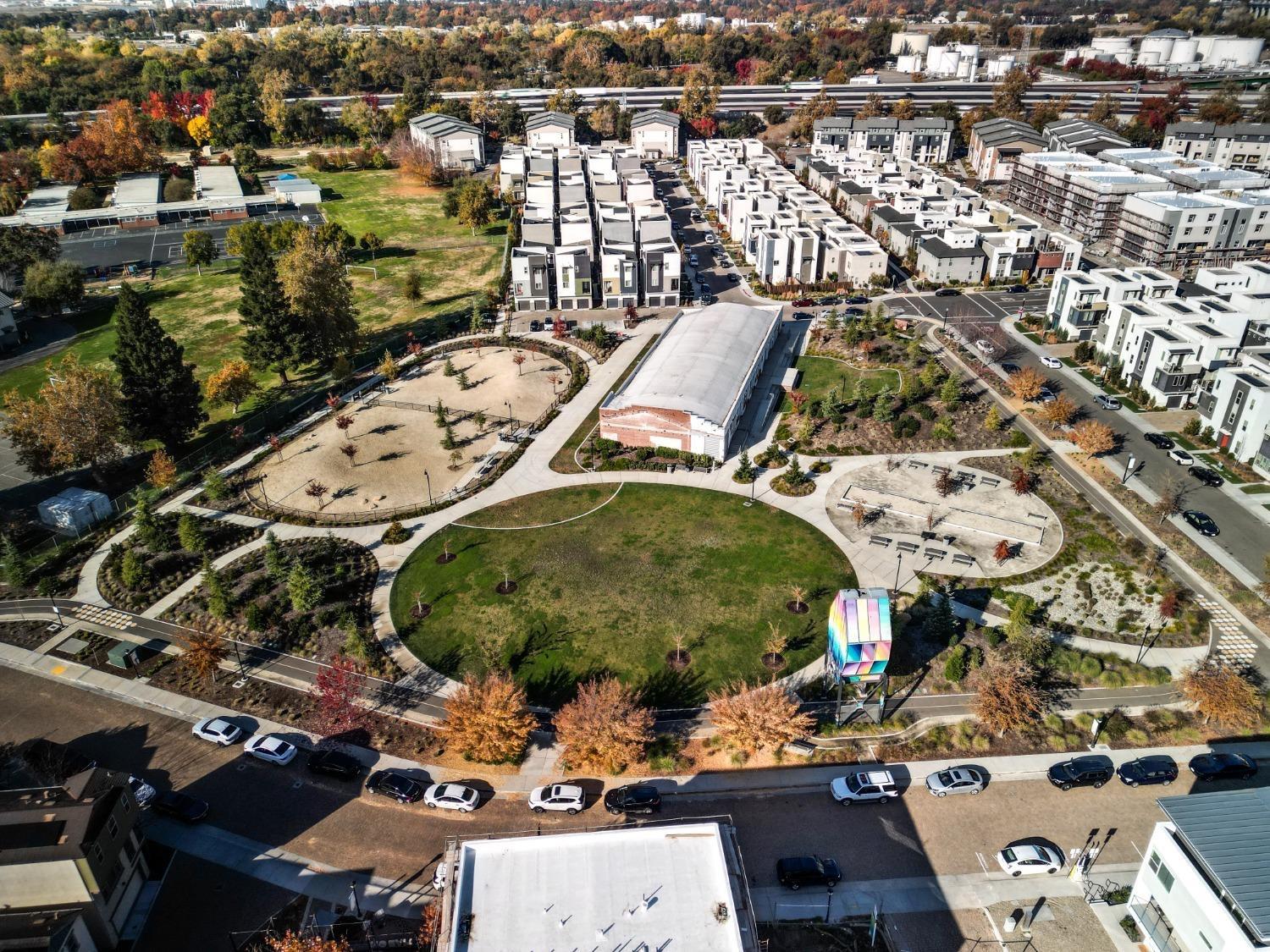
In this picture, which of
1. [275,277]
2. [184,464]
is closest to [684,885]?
[184,464]

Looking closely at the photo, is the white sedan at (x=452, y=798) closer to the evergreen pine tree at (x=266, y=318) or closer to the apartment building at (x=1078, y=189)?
the evergreen pine tree at (x=266, y=318)

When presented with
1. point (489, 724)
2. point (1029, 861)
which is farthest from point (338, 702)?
point (1029, 861)

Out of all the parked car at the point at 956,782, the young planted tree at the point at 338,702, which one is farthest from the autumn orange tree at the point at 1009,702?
the young planted tree at the point at 338,702

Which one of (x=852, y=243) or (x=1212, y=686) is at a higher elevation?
(x=852, y=243)

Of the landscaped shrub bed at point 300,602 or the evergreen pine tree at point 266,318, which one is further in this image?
the evergreen pine tree at point 266,318

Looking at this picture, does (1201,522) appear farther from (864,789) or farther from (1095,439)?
(864,789)

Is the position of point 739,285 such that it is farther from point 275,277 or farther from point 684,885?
point 684,885

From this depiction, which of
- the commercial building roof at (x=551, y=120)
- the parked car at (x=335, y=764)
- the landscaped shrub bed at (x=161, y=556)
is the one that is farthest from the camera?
the commercial building roof at (x=551, y=120)
